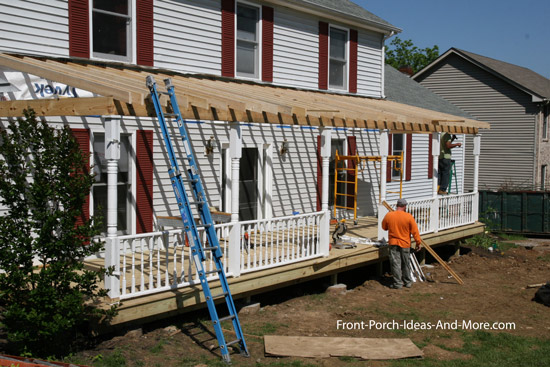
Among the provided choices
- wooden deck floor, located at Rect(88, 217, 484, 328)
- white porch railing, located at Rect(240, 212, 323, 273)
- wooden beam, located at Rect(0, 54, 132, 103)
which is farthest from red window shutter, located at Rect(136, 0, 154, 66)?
wooden deck floor, located at Rect(88, 217, 484, 328)

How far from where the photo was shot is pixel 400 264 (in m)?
12.5

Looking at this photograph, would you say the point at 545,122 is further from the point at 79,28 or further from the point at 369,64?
the point at 79,28

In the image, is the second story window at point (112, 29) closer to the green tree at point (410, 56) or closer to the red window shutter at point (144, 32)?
the red window shutter at point (144, 32)

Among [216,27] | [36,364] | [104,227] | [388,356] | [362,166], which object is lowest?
[388,356]

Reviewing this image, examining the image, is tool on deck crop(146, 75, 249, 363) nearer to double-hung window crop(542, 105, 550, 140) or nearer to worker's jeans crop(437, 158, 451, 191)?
worker's jeans crop(437, 158, 451, 191)

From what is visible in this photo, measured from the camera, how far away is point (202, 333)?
8688 millimetres

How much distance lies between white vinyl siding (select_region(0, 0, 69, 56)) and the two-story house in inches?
0.8

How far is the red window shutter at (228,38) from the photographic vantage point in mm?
13070

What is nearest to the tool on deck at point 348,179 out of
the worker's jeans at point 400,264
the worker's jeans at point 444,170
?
the worker's jeans at point 444,170

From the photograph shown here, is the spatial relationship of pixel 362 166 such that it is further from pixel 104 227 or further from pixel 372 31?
pixel 104 227

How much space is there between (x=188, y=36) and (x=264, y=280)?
18.2 feet

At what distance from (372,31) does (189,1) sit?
7040 mm

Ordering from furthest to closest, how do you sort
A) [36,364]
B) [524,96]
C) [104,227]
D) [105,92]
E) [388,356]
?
[524,96], [104,227], [388,356], [105,92], [36,364]

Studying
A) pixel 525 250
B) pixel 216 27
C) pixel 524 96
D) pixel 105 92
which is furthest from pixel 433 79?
pixel 105 92
